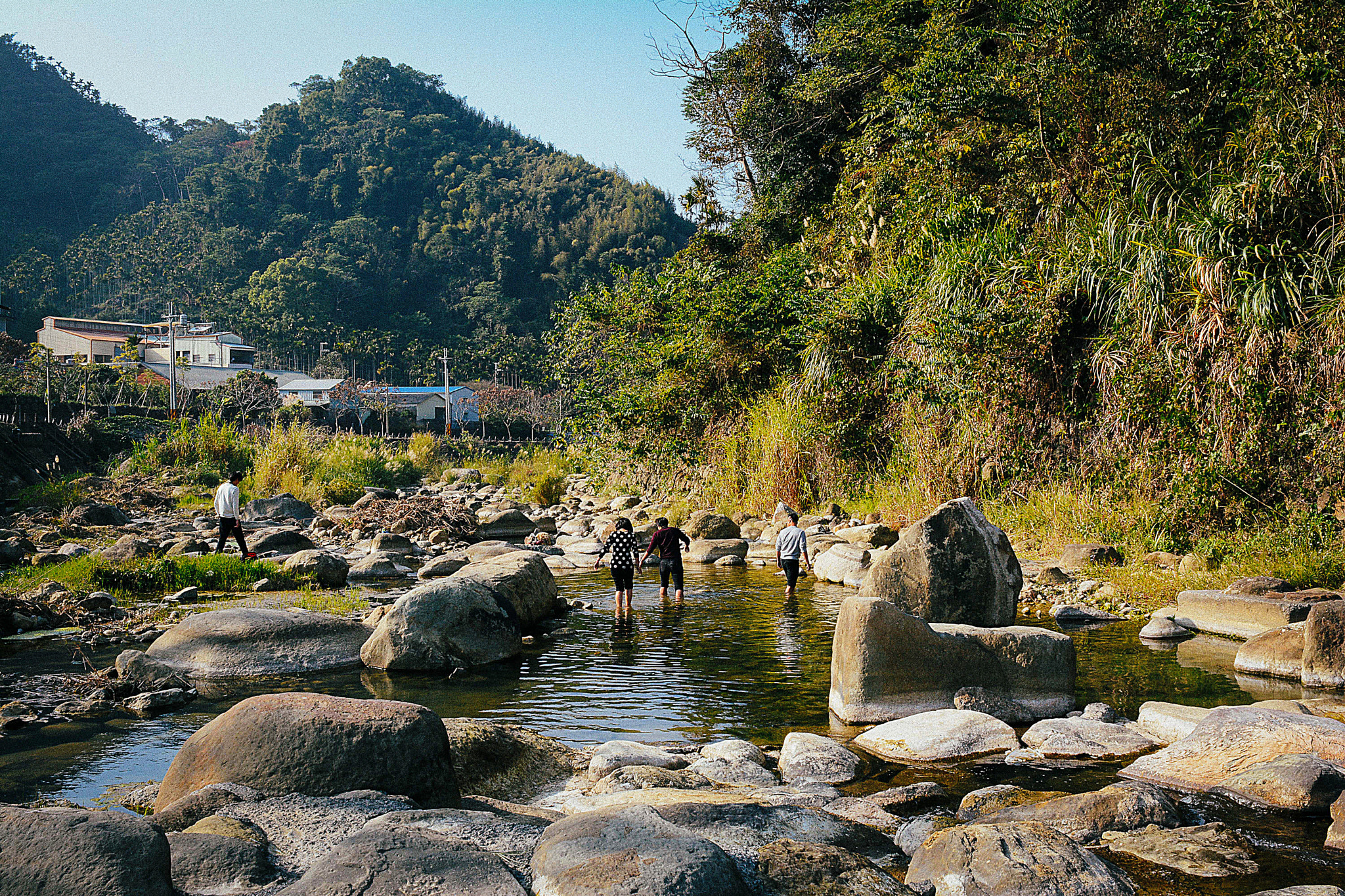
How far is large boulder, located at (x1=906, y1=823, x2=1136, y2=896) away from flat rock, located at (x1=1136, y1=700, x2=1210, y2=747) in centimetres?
223

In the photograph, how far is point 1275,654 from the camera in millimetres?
7324

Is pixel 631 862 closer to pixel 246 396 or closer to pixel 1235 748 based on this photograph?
pixel 1235 748

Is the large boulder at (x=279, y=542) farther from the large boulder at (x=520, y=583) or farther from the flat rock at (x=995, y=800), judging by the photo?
the flat rock at (x=995, y=800)

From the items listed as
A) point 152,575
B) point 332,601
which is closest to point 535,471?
point 152,575

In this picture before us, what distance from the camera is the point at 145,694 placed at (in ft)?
22.0

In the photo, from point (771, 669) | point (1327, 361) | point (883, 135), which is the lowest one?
point (771, 669)

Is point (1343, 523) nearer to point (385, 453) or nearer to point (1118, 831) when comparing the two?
point (1118, 831)

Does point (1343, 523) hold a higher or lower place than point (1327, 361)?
lower

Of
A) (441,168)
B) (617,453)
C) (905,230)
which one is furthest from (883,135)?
(441,168)

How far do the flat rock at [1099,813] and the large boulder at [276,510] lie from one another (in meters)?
18.1

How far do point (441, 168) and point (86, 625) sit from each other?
9717 cm

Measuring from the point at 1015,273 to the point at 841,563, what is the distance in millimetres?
5081

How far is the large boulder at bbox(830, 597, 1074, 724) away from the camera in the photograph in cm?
640

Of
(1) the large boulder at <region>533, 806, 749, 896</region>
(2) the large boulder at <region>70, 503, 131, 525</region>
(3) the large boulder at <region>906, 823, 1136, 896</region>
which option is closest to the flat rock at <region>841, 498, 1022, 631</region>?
(3) the large boulder at <region>906, 823, 1136, 896</region>
